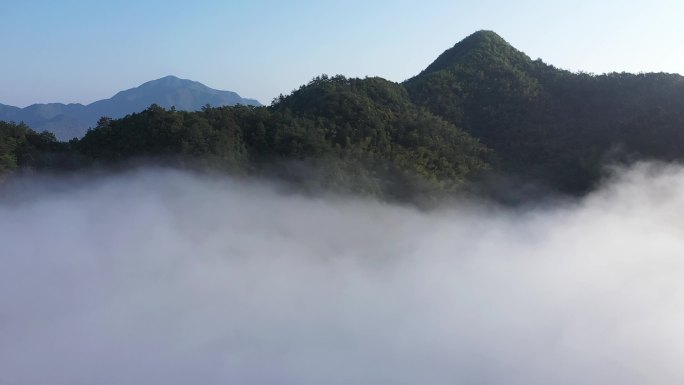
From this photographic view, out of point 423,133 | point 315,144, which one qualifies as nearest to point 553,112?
point 423,133

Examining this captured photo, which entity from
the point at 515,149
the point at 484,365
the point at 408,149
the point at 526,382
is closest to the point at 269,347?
the point at 484,365

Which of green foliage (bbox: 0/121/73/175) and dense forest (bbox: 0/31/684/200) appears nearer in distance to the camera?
green foliage (bbox: 0/121/73/175)

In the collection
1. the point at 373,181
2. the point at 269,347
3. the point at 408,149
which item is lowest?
the point at 269,347

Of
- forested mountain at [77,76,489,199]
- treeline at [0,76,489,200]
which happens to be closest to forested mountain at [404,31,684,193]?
forested mountain at [77,76,489,199]

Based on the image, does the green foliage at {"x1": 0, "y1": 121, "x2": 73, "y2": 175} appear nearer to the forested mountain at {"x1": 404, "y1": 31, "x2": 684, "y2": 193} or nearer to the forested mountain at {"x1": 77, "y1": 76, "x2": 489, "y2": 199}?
the forested mountain at {"x1": 77, "y1": 76, "x2": 489, "y2": 199}

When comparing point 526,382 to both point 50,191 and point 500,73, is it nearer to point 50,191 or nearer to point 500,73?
point 50,191

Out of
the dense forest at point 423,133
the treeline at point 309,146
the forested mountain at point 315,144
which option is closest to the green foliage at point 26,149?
the dense forest at point 423,133

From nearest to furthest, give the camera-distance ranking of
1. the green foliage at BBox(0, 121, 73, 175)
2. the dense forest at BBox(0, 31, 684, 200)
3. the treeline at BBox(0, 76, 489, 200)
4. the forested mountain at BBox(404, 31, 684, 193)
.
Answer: the green foliage at BBox(0, 121, 73, 175), the treeline at BBox(0, 76, 489, 200), the dense forest at BBox(0, 31, 684, 200), the forested mountain at BBox(404, 31, 684, 193)
